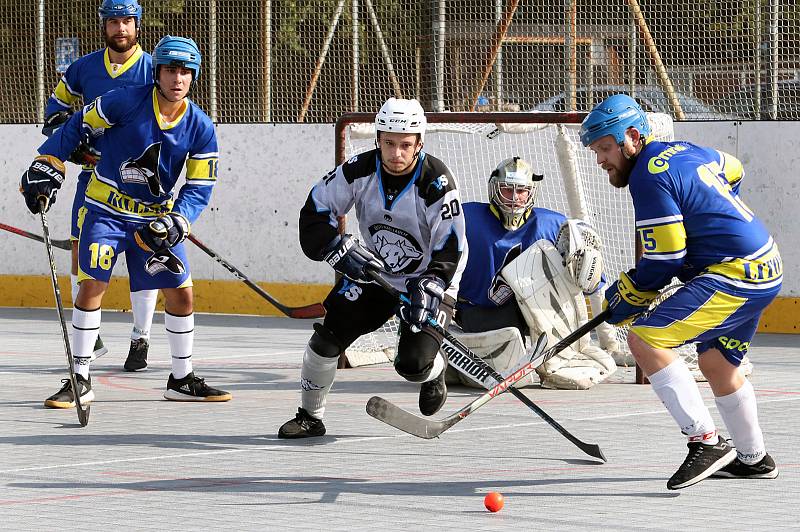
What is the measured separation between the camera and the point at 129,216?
6.71 meters

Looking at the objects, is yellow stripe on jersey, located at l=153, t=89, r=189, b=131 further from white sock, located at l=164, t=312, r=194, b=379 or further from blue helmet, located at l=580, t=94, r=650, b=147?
blue helmet, located at l=580, t=94, r=650, b=147

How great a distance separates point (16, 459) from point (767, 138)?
6.04 metres

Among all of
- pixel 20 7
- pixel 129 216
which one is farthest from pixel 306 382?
pixel 20 7

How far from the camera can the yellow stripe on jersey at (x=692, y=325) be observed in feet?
15.4

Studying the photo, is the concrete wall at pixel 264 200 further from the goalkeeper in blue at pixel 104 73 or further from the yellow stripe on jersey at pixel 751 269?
the yellow stripe on jersey at pixel 751 269

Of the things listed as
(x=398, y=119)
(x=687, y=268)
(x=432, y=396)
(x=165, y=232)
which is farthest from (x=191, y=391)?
(x=687, y=268)

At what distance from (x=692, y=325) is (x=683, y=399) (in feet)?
0.77

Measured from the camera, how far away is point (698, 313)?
15.5 feet

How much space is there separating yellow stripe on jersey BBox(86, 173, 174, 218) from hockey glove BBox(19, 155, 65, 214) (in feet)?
0.80

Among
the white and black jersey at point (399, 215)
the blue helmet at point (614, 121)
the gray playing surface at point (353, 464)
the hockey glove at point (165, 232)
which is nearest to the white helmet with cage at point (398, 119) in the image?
the white and black jersey at point (399, 215)

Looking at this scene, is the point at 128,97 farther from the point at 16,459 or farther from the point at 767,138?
the point at 767,138

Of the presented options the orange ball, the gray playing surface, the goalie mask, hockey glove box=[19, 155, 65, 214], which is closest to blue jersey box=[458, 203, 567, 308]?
the goalie mask

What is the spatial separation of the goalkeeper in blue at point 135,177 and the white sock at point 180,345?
176mm

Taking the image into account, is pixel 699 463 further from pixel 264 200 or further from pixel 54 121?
pixel 264 200
